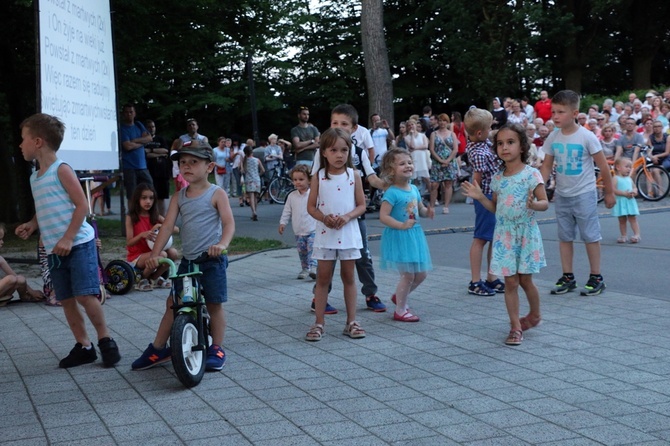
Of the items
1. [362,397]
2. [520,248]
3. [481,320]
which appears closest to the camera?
[362,397]

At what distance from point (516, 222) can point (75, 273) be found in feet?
10.5

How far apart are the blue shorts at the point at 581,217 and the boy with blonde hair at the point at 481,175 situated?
0.67 m

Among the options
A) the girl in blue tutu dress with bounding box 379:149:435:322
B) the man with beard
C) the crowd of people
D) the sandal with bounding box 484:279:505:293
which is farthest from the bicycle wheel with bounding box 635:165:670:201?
the girl in blue tutu dress with bounding box 379:149:435:322

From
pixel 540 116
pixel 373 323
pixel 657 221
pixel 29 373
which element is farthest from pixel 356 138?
pixel 540 116

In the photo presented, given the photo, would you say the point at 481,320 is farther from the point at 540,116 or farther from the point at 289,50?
the point at 289,50

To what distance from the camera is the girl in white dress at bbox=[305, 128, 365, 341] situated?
22.5 feet

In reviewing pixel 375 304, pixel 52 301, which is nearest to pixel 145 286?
pixel 52 301

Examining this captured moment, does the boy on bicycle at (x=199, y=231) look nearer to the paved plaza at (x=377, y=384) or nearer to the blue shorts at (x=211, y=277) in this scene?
the blue shorts at (x=211, y=277)

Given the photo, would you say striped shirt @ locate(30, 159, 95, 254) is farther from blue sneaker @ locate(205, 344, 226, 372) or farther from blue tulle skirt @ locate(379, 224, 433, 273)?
blue tulle skirt @ locate(379, 224, 433, 273)

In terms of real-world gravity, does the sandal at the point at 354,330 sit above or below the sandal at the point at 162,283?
below

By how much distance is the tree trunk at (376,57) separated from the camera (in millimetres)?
22094

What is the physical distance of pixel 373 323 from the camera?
7.50 metres

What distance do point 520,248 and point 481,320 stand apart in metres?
0.95

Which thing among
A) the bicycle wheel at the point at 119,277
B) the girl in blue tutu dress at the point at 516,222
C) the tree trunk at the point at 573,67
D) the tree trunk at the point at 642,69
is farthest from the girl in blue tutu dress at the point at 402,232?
the tree trunk at the point at 642,69
